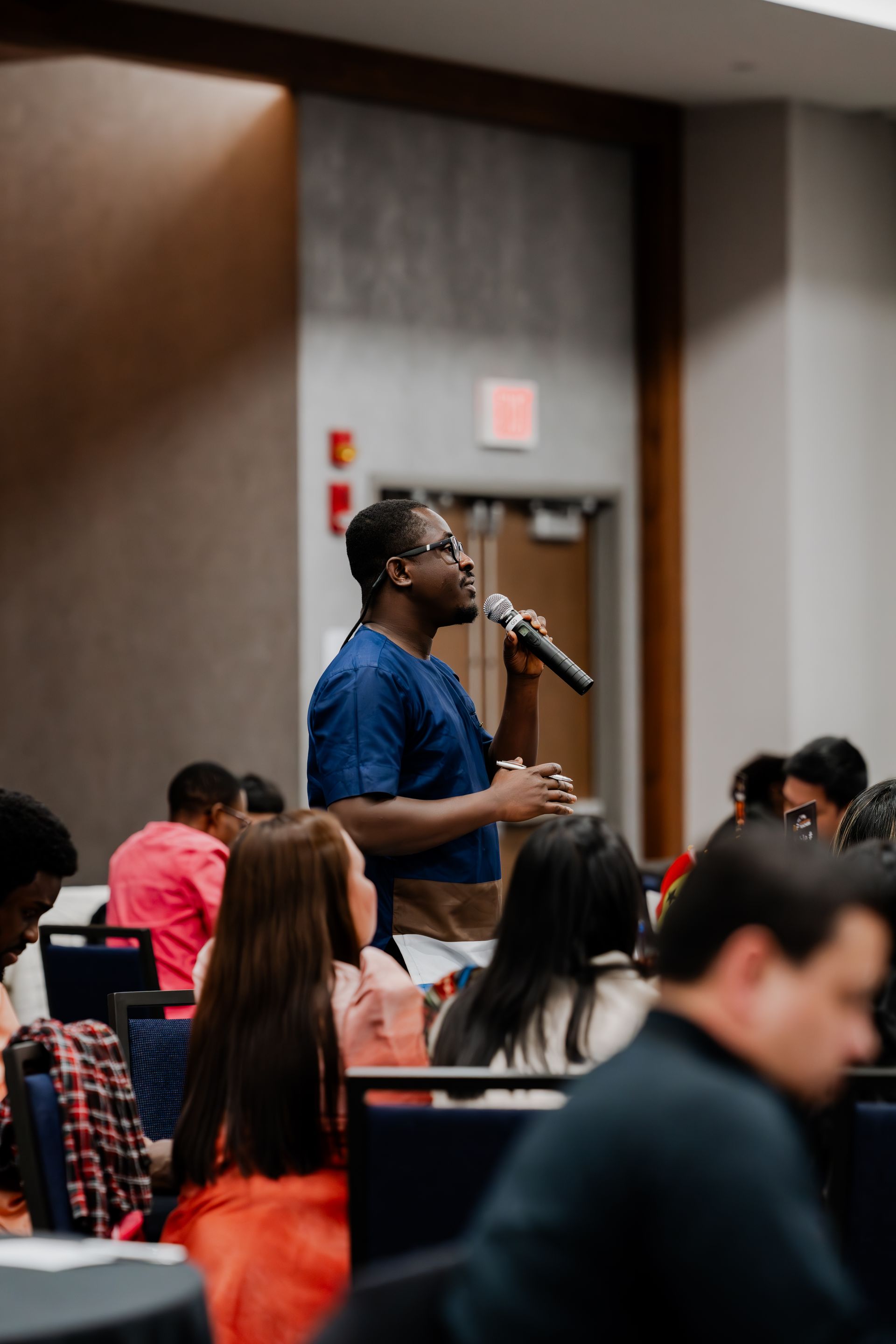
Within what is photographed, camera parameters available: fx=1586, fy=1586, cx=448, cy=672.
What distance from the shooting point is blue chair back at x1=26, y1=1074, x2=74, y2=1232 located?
1.91 m

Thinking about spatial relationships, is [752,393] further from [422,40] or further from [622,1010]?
[622,1010]

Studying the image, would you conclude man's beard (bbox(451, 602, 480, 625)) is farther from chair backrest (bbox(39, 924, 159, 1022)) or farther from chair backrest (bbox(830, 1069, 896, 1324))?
chair backrest (bbox(830, 1069, 896, 1324))

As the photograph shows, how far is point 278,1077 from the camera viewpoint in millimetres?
1921


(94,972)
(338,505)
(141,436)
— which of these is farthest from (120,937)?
(141,436)

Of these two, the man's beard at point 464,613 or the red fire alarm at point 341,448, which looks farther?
the red fire alarm at point 341,448

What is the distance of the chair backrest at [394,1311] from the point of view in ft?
3.59

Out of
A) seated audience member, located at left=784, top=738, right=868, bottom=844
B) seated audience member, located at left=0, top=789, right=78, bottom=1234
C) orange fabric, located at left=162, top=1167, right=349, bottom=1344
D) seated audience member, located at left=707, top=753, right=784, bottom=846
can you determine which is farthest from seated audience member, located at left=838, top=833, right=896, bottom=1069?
seated audience member, located at left=707, top=753, right=784, bottom=846

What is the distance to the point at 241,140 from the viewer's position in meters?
6.62

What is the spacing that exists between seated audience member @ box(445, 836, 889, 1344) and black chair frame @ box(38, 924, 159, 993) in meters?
2.28

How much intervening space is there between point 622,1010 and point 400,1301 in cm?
80

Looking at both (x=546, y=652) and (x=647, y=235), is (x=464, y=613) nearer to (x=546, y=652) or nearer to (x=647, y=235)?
(x=546, y=652)

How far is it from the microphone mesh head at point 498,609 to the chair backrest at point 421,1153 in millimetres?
1383

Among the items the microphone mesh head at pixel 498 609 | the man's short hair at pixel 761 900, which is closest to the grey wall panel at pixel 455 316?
the microphone mesh head at pixel 498 609

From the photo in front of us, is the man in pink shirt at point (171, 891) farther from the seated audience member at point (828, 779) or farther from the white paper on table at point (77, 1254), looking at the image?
the white paper on table at point (77, 1254)
